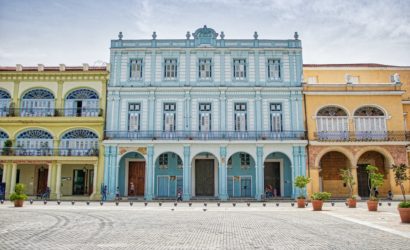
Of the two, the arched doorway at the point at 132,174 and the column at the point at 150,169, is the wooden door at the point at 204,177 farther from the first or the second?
the arched doorway at the point at 132,174

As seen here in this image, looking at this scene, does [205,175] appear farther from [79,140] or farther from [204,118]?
[79,140]

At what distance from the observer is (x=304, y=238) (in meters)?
11.5

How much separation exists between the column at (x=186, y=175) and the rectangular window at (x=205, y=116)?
2.11 m

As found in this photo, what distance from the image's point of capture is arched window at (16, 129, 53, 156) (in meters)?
29.8

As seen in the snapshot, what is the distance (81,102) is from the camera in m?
30.6

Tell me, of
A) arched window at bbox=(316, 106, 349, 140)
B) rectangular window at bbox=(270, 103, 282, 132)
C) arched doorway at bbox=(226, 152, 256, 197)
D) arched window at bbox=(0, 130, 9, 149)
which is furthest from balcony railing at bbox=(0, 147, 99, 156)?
arched window at bbox=(316, 106, 349, 140)

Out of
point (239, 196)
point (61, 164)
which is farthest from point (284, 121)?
point (61, 164)

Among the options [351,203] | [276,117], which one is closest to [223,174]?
[276,117]

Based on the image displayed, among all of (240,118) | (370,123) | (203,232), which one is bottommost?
(203,232)

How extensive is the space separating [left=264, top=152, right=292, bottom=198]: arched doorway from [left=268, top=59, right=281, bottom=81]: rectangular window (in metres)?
6.12

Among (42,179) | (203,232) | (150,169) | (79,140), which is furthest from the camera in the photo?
(42,179)

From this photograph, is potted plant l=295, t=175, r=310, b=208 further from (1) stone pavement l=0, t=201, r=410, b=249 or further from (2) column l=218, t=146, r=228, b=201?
(2) column l=218, t=146, r=228, b=201

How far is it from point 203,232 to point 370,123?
21442 mm

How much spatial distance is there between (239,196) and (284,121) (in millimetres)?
6914
